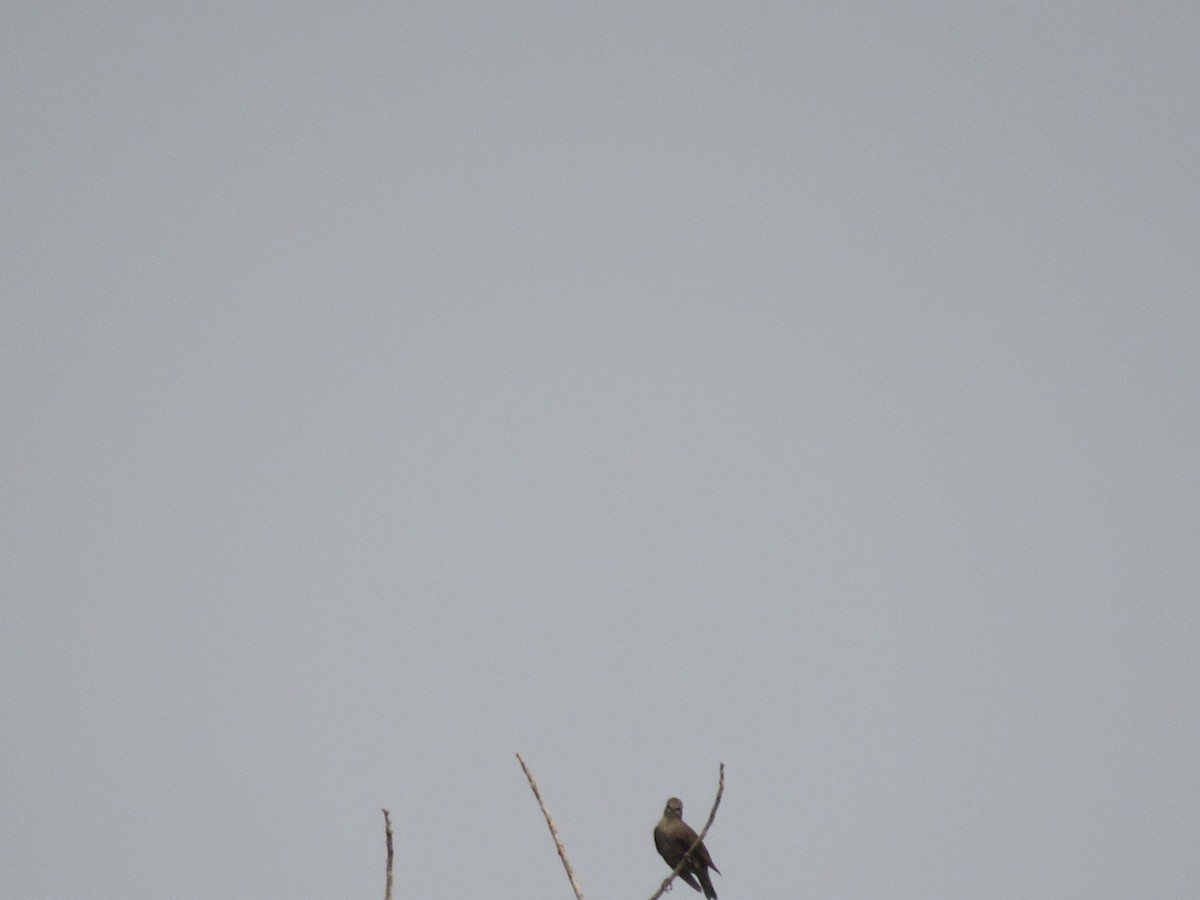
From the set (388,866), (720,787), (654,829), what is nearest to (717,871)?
(654,829)

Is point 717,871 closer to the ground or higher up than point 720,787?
closer to the ground

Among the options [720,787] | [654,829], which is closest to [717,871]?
[654,829]

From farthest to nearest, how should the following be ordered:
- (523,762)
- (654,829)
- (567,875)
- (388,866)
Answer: (654,829) → (523,762) → (567,875) → (388,866)

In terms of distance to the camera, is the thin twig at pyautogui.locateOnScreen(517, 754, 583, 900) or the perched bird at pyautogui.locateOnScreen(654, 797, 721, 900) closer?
the thin twig at pyautogui.locateOnScreen(517, 754, 583, 900)

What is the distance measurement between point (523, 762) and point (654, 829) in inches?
325

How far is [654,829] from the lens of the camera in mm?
12750

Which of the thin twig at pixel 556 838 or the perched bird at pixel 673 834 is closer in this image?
the thin twig at pixel 556 838

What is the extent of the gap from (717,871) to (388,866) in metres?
7.42

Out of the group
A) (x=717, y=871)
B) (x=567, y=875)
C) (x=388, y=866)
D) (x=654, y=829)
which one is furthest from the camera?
(x=654, y=829)

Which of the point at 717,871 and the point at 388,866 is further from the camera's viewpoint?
the point at 717,871

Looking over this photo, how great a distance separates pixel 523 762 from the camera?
5.05m

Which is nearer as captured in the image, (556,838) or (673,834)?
(556,838)

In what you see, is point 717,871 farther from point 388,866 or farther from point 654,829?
point 388,866

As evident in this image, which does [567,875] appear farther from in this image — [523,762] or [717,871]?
[717,871]
